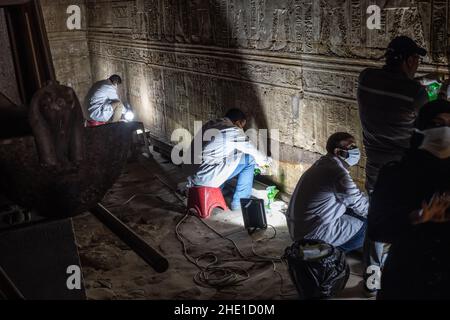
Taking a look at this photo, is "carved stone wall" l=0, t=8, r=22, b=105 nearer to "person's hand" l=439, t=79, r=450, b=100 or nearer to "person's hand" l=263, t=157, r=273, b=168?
"person's hand" l=439, t=79, r=450, b=100

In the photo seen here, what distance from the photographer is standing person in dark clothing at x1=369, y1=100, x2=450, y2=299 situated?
270 centimetres

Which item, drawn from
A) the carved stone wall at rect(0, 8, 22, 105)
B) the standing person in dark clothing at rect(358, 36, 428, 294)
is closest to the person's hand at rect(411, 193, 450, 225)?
the standing person in dark clothing at rect(358, 36, 428, 294)

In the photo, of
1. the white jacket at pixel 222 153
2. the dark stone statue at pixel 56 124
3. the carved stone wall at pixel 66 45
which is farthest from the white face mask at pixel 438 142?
the carved stone wall at pixel 66 45

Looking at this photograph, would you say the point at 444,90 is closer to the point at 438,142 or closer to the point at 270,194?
the point at 438,142

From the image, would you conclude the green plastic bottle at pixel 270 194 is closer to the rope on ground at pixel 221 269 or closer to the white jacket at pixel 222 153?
the white jacket at pixel 222 153

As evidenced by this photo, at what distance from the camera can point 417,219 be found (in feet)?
8.87

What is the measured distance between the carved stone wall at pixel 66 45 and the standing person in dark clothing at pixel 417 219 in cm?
1128

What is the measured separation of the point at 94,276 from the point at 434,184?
12.5 ft

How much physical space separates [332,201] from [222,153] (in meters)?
2.16

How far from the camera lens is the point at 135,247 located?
1.72 m

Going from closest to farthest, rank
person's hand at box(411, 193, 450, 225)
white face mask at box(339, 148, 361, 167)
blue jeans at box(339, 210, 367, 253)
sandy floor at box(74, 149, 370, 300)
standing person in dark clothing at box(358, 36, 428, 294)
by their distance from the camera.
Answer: person's hand at box(411, 193, 450, 225)
standing person in dark clothing at box(358, 36, 428, 294)
white face mask at box(339, 148, 361, 167)
sandy floor at box(74, 149, 370, 300)
blue jeans at box(339, 210, 367, 253)

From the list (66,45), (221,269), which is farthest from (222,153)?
(66,45)
